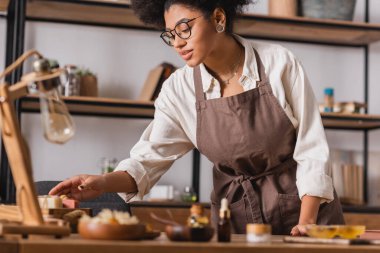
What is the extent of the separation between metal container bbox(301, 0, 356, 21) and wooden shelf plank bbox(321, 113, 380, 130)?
536mm

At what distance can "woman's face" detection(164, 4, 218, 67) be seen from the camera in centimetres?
215

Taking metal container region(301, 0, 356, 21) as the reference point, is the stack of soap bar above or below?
below

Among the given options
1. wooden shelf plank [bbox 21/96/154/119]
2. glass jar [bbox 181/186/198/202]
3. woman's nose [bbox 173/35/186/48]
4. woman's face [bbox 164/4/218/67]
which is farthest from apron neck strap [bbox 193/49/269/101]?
glass jar [bbox 181/186/198/202]

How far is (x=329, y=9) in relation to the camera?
4.20m

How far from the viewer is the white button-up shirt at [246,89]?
7.04ft

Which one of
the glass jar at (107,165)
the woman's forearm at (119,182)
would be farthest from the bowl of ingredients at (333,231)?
the glass jar at (107,165)

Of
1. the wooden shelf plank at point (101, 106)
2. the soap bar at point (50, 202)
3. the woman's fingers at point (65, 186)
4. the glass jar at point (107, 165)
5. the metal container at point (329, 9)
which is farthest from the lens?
the metal container at point (329, 9)

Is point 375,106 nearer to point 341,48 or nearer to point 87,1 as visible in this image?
point 341,48

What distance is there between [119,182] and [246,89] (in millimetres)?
483

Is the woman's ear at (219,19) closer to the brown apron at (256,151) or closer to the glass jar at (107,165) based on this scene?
the brown apron at (256,151)

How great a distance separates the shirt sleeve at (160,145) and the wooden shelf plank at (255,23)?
1.44 metres

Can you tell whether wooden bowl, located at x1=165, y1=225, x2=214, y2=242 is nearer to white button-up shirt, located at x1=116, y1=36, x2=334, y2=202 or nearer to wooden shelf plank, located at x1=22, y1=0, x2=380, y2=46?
white button-up shirt, located at x1=116, y1=36, x2=334, y2=202

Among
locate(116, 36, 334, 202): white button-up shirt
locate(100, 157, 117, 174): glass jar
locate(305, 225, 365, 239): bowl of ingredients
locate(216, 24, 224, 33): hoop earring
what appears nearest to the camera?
locate(305, 225, 365, 239): bowl of ingredients

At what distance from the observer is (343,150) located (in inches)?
175
